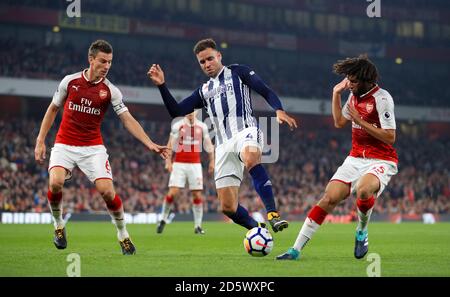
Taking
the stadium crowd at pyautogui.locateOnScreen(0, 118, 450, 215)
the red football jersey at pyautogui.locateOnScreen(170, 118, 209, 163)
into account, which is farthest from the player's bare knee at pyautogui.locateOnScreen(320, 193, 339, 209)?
the stadium crowd at pyautogui.locateOnScreen(0, 118, 450, 215)

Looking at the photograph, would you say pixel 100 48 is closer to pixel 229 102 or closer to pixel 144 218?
pixel 229 102

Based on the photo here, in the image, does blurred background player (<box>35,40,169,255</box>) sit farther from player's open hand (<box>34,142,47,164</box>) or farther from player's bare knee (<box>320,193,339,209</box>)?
player's bare knee (<box>320,193,339,209</box>)

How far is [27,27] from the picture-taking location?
42.1 m

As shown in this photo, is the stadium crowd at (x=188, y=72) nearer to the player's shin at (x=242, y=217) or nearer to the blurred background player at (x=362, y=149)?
the player's shin at (x=242, y=217)

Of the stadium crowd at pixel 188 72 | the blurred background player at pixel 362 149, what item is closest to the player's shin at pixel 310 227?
the blurred background player at pixel 362 149

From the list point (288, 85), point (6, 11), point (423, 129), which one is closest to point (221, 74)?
point (6, 11)

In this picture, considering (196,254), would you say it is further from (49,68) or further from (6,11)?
(6,11)

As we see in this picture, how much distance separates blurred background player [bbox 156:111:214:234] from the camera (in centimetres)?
1931

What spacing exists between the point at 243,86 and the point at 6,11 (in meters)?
32.4

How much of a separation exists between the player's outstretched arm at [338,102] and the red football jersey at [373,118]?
8cm

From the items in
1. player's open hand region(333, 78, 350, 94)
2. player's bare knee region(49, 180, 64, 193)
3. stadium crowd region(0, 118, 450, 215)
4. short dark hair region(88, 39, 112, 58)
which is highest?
short dark hair region(88, 39, 112, 58)

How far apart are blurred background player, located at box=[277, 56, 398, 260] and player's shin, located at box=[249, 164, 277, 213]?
536 millimetres
